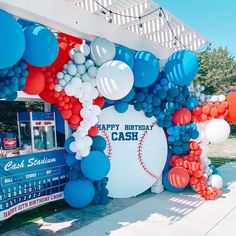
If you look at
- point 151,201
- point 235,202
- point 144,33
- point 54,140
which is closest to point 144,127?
point 151,201

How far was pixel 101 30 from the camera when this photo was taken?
238 inches

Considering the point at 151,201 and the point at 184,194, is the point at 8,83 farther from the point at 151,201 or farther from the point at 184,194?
the point at 184,194

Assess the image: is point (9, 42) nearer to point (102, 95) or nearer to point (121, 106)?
point (102, 95)

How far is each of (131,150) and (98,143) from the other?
1152mm

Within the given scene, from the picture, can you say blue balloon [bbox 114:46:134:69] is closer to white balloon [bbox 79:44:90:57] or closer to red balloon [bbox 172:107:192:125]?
white balloon [bbox 79:44:90:57]

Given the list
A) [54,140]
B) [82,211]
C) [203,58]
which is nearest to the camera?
[82,211]

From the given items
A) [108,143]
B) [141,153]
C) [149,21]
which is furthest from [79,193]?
[149,21]

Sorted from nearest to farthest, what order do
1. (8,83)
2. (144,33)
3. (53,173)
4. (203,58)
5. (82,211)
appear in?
(8,83) < (82,211) < (53,173) < (144,33) < (203,58)

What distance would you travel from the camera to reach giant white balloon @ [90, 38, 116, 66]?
5578 mm

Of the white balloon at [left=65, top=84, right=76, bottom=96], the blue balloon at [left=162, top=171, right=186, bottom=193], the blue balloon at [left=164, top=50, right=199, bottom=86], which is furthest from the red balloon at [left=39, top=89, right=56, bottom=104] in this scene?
the blue balloon at [left=162, top=171, right=186, bottom=193]

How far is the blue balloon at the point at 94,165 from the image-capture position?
18.8 ft

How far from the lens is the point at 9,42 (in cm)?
391

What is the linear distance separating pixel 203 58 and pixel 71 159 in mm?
24207

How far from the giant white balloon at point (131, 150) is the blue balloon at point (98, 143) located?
1.66 ft
